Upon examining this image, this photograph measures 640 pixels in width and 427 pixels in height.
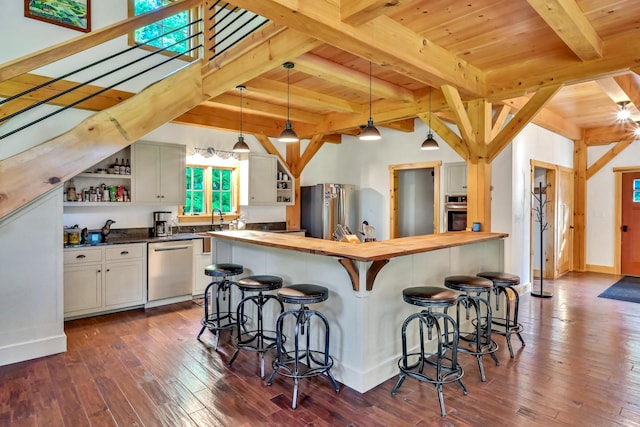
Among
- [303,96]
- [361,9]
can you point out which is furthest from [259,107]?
[361,9]

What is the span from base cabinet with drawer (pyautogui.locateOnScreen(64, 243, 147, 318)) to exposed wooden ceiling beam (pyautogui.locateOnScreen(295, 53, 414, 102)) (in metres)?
2.97

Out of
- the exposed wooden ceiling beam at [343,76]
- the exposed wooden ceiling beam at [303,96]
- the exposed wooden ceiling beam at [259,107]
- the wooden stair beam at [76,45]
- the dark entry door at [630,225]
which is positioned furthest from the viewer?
the dark entry door at [630,225]

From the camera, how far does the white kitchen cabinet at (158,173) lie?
4.87 m

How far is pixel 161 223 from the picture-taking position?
5.19 m

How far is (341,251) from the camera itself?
8.79 feet

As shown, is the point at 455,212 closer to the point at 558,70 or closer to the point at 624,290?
the point at 558,70

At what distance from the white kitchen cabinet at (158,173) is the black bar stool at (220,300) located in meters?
1.67

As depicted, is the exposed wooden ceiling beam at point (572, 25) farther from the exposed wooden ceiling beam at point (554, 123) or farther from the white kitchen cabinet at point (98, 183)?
the white kitchen cabinet at point (98, 183)

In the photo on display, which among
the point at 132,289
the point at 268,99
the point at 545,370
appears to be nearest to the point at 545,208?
the point at 545,370

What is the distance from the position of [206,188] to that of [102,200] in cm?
159

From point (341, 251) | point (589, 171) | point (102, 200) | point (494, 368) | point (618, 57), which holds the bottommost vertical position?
point (494, 368)

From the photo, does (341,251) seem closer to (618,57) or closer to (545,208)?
(618,57)

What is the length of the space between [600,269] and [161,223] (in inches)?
309

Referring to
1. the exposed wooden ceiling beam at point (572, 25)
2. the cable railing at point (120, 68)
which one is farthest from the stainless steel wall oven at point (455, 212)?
the cable railing at point (120, 68)
